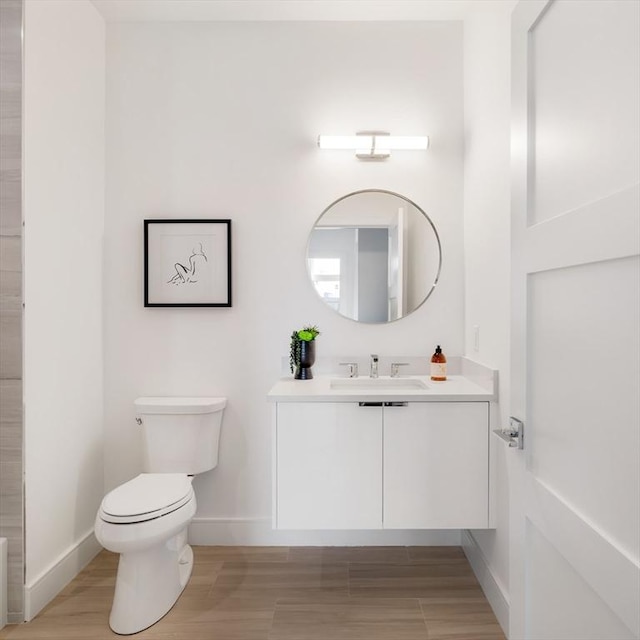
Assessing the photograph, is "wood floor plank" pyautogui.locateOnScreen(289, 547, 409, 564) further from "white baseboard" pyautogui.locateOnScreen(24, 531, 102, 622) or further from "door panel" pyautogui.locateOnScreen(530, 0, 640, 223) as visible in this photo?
"door panel" pyautogui.locateOnScreen(530, 0, 640, 223)

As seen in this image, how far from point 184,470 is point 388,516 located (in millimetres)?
985

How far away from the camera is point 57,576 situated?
2025 millimetres

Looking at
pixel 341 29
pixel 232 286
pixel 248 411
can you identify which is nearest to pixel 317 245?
pixel 232 286

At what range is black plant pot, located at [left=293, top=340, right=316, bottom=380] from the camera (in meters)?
2.34

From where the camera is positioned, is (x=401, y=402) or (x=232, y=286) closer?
(x=401, y=402)

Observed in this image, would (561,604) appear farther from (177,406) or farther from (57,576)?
(57,576)

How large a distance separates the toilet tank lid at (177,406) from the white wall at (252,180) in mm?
118

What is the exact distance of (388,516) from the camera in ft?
6.35

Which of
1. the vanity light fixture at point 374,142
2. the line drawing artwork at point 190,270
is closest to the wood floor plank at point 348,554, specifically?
the line drawing artwork at point 190,270

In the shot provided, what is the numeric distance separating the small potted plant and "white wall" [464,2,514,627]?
0.78 metres

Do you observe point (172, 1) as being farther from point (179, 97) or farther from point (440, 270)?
point (440, 270)

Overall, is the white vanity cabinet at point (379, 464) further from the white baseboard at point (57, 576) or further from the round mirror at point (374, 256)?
the white baseboard at point (57, 576)

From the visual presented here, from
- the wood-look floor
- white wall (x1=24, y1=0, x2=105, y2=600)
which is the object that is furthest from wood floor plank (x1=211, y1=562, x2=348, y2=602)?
white wall (x1=24, y1=0, x2=105, y2=600)

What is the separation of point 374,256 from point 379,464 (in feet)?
3.50
